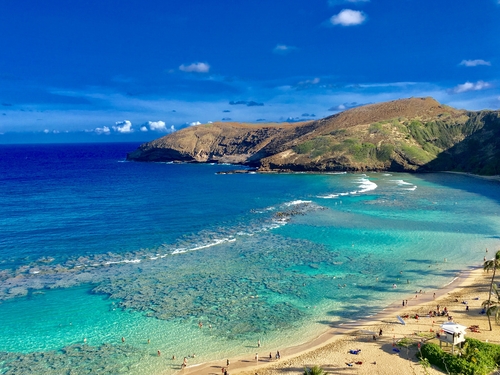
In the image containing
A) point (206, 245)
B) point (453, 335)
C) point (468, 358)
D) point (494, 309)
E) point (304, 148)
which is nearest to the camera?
point (468, 358)

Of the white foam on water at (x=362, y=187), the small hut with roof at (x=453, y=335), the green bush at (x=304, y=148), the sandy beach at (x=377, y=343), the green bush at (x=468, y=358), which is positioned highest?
the green bush at (x=304, y=148)

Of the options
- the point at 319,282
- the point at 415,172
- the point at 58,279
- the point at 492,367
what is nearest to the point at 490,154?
the point at 415,172

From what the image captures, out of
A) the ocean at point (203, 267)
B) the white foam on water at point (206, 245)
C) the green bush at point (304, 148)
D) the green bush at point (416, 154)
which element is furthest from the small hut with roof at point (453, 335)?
the green bush at point (304, 148)

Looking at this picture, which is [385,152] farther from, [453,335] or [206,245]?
[453,335]

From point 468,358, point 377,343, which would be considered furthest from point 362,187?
point 468,358

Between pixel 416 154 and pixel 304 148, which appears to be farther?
pixel 304 148

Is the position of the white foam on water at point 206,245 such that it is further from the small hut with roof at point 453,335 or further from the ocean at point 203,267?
the small hut with roof at point 453,335

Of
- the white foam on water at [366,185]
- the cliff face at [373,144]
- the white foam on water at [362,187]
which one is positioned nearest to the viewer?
the white foam on water at [362,187]
